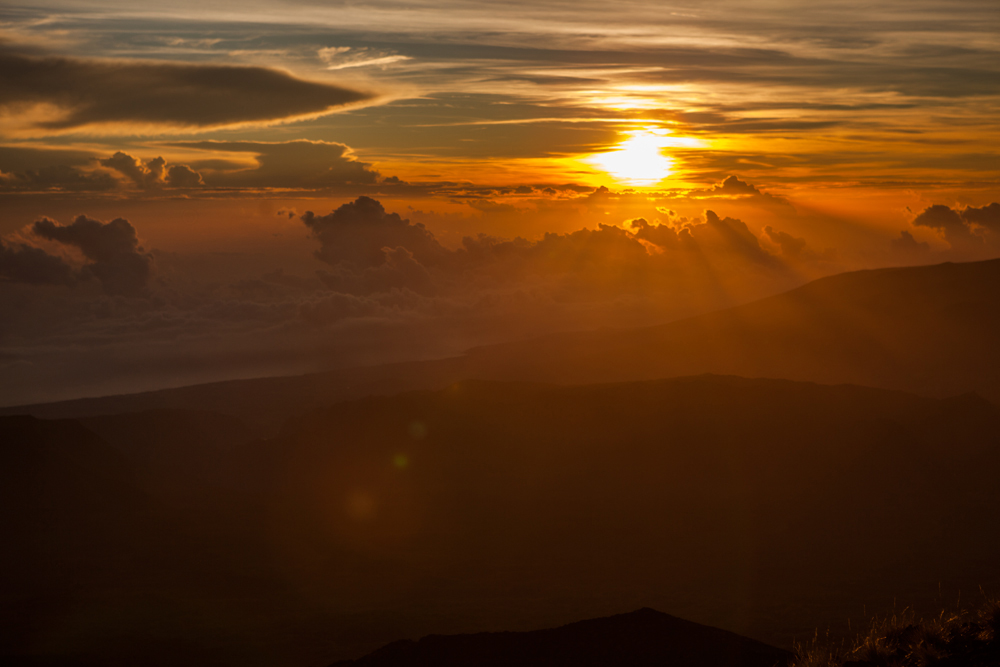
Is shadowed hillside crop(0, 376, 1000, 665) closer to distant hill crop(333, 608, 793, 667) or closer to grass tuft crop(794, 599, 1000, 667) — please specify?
distant hill crop(333, 608, 793, 667)

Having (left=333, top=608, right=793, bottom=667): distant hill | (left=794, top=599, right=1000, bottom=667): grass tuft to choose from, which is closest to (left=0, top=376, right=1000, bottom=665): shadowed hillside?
(left=333, top=608, right=793, bottom=667): distant hill

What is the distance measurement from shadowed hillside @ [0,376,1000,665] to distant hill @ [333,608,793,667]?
1154 inches

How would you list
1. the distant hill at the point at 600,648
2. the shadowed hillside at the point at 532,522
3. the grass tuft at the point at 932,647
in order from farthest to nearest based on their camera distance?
the shadowed hillside at the point at 532,522 → the distant hill at the point at 600,648 → the grass tuft at the point at 932,647

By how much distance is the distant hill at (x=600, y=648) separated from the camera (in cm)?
2314

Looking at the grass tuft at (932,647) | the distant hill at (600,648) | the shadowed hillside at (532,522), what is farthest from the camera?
the shadowed hillside at (532,522)

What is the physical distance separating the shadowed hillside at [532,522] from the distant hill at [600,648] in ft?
96.1

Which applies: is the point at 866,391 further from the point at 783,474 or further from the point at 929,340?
the point at 929,340

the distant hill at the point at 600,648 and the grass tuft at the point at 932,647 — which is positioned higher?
the distant hill at the point at 600,648

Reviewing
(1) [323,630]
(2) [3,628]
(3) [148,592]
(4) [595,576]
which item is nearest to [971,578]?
(4) [595,576]

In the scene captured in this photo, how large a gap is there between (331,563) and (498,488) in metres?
28.8

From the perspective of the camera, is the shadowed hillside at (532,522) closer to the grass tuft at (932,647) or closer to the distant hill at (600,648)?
the distant hill at (600,648)

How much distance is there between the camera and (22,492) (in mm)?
94500

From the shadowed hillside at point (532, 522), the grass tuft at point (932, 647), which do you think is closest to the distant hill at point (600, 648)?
the grass tuft at point (932, 647)

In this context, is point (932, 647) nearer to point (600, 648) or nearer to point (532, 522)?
point (600, 648)
